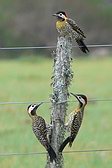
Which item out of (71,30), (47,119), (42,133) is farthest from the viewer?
(47,119)

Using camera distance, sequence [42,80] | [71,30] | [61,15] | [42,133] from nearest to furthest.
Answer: [42,133]
[71,30]
[61,15]
[42,80]

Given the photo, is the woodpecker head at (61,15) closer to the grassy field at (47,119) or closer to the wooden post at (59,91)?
the wooden post at (59,91)

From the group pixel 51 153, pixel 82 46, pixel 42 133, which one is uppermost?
pixel 82 46

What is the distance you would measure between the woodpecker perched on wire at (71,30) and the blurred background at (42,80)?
2.06 ft

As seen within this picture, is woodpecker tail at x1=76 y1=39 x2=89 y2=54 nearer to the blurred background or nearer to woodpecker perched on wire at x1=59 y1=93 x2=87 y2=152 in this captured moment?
the blurred background

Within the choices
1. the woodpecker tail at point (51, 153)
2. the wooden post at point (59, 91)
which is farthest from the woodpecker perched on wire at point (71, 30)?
the woodpecker tail at point (51, 153)

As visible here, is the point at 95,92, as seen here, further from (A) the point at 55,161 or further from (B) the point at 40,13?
(B) the point at 40,13

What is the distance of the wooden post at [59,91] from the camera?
231 inches

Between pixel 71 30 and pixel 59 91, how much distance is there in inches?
37.6

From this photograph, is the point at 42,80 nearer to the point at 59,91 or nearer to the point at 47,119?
the point at 47,119

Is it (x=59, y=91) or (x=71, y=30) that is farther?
(x=71, y=30)

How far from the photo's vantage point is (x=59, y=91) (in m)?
5.90

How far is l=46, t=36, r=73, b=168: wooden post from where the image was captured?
5.87 m

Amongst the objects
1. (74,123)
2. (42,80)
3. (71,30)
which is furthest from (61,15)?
(42,80)
